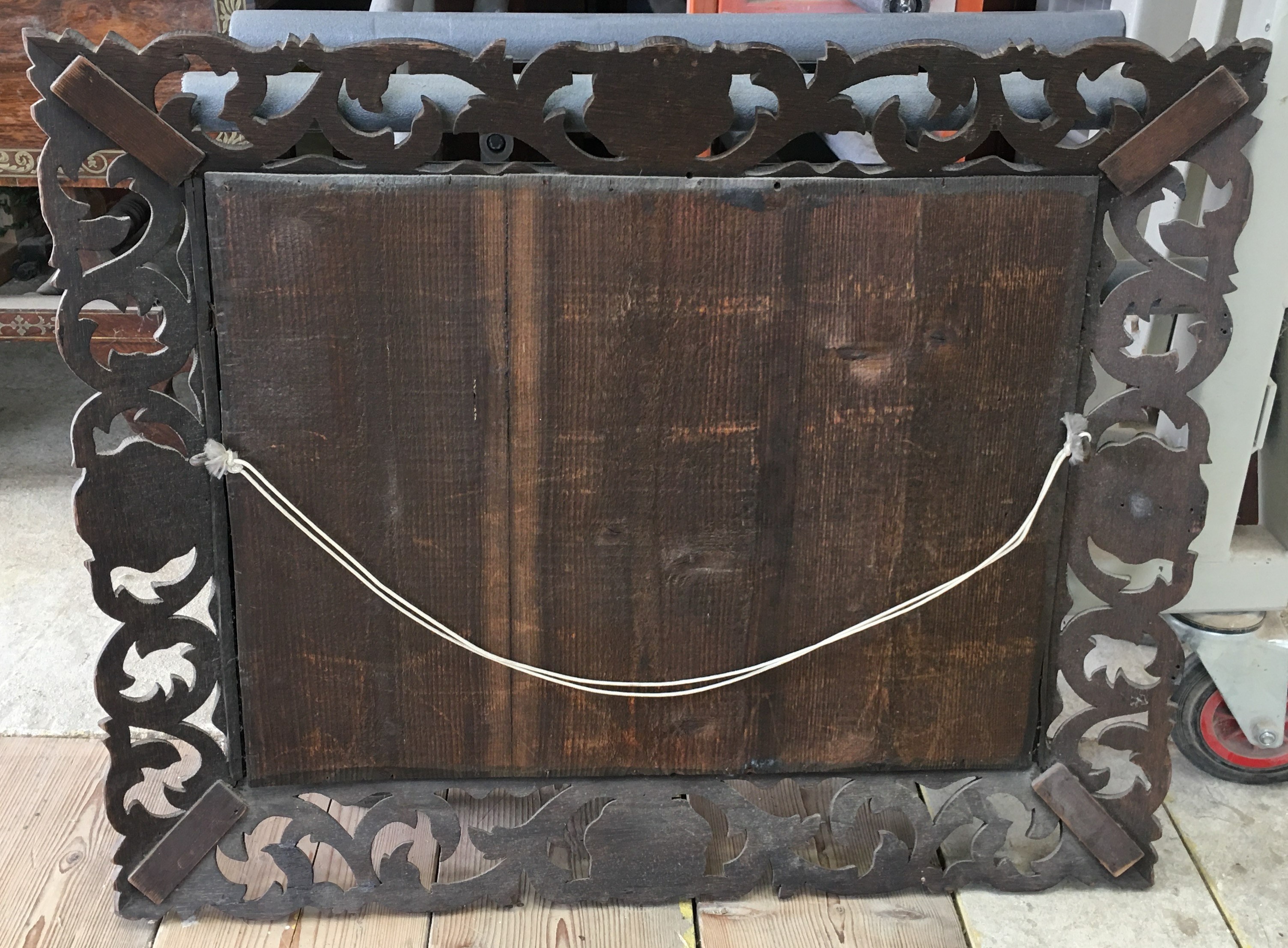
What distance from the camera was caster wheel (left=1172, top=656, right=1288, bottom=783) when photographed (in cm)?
129

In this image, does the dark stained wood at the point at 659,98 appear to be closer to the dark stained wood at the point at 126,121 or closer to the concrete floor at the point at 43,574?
the dark stained wood at the point at 126,121

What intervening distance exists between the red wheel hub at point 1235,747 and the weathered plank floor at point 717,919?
11cm

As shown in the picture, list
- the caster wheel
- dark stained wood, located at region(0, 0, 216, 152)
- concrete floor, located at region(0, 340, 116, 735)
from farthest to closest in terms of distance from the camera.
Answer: dark stained wood, located at region(0, 0, 216, 152) → concrete floor, located at region(0, 340, 116, 735) → the caster wheel

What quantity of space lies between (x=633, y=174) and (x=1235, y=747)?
36.1 inches

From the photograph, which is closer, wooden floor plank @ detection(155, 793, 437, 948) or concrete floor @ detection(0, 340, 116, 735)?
wooden floor plank @ detection(155, 793, 437, 948)

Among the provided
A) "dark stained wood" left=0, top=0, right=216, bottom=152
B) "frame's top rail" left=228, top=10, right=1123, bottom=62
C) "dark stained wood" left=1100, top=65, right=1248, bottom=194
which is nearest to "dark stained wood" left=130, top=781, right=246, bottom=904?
"frame's top rail" left=228, top=10, right=1123, bottom=62

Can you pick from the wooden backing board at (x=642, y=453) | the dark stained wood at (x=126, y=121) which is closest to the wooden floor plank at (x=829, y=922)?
the wooden backing board at (x=642, y=453)

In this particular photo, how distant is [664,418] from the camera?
40.0 inches

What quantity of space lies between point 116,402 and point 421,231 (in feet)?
0.96

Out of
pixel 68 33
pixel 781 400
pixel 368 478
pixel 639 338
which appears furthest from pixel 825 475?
pixel 68 33

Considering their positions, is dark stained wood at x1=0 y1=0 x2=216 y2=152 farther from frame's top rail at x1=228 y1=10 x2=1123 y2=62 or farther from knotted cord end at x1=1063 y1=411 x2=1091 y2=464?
knotted cord end at x1=1063 y1=411 x2=1091 y2=464

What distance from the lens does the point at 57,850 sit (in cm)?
119

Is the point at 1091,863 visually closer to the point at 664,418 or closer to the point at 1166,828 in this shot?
the point at 1166,828

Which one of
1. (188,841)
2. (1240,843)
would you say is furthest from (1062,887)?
(188,841)
